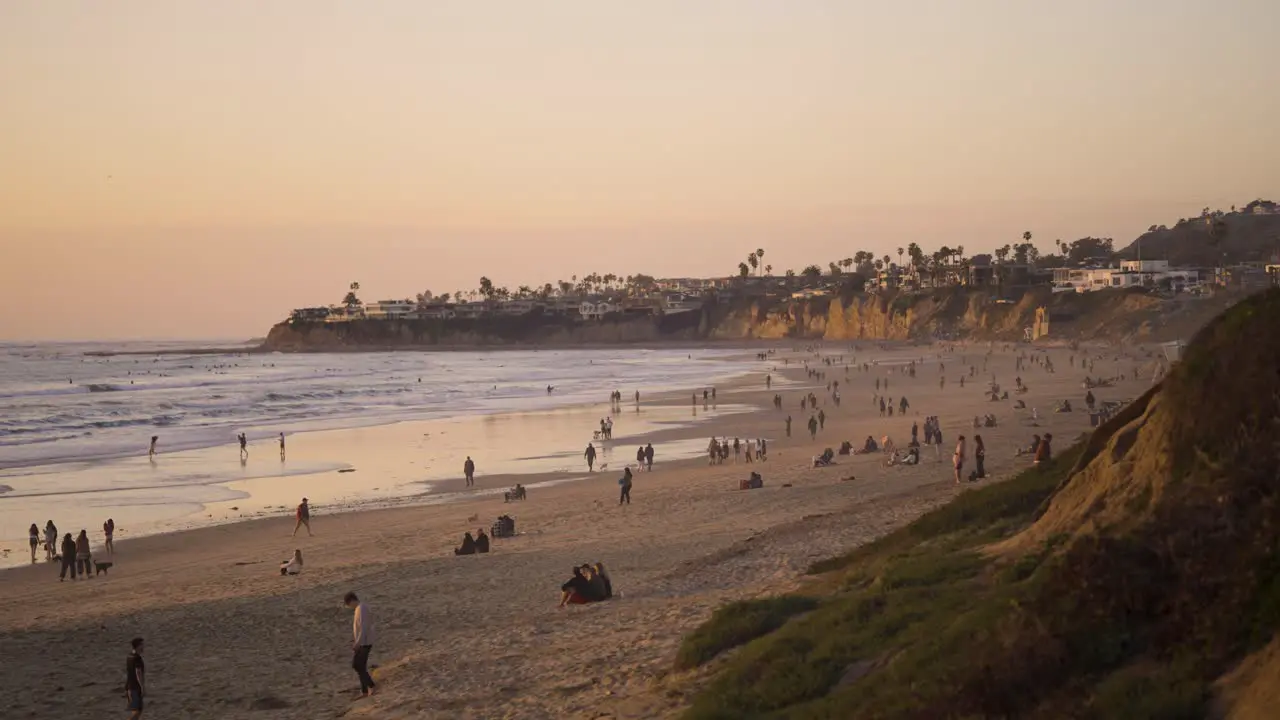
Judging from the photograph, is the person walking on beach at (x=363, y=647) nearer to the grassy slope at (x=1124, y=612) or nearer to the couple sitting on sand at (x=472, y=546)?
the grassy slope at (x=1124, y=612)

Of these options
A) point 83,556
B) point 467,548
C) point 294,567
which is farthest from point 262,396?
point 467,548

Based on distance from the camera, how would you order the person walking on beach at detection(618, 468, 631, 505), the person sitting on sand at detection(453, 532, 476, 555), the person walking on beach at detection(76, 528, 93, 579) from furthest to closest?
the person walking on beach at detection(618, 468, 631, 505) → the person walking on beach at detection(76, 528, 93, 579) → the person sitting on sand at detection(453, 532, 476, 555)

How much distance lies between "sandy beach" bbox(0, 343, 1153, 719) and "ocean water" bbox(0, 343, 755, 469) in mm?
24207

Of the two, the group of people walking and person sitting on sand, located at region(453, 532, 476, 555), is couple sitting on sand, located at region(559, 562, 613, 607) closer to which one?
person sitting on sand, located at region(453, 532, 476, 555)

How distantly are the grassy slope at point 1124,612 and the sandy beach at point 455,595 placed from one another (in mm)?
1770

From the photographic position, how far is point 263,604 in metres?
17.8

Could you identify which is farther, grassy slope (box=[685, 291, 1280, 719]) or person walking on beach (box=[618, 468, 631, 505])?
person walking on beach (box=[618, 468, 631, 505])

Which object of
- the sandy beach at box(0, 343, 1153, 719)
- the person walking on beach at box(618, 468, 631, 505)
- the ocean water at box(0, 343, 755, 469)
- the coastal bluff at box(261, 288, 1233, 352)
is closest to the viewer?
the sandy beach at box(0, 343, 1153, 719)

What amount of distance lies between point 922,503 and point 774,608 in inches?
386

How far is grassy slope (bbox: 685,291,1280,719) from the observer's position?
6.88m

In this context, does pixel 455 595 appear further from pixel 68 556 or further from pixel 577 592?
pixel 68 556

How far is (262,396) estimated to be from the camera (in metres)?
77.9

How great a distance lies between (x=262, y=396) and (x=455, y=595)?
64.3 meters

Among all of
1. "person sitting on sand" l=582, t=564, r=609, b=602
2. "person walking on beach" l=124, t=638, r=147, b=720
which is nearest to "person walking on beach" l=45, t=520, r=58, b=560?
"person walking on beach" l=124, t=638, r=147, b=720
